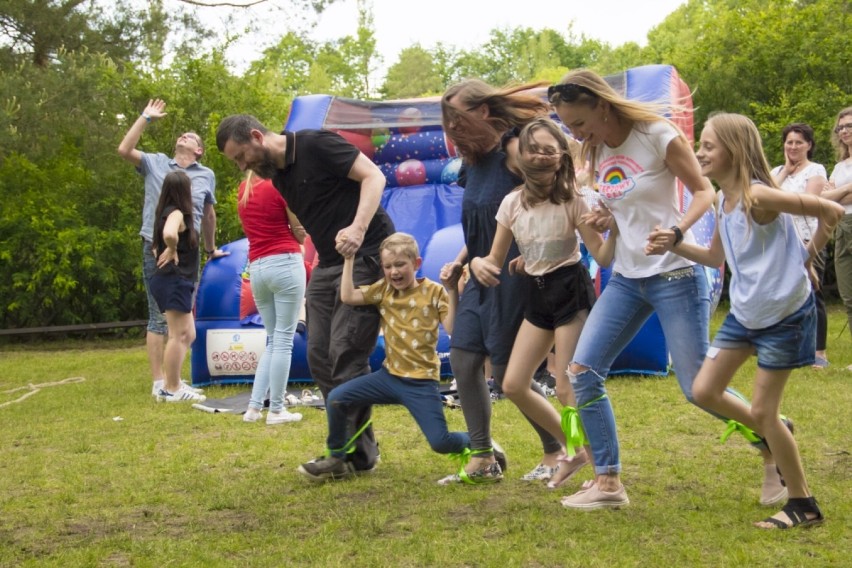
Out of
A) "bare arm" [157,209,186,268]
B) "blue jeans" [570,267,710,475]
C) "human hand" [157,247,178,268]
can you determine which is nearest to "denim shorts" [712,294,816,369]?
"blue jeans" [570,267,710,475]

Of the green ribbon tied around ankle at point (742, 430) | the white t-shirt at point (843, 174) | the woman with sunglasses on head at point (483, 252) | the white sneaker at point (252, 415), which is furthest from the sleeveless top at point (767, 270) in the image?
the white t-shirt at point (843, 174)

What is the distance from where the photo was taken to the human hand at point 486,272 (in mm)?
4168

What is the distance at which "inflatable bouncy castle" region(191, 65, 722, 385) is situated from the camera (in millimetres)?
7906

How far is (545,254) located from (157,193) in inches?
193

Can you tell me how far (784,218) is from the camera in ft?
11.8

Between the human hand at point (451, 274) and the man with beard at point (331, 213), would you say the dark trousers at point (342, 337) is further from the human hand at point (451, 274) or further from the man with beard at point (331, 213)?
the human hand at point (451, 274)

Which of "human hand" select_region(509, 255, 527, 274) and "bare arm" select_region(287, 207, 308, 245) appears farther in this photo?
"bare arm" select_region(287, 207, 308, 245)

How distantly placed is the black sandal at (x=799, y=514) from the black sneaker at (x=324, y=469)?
6.44 feet

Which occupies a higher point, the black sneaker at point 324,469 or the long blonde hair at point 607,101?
the long blonde hair at point 607,101

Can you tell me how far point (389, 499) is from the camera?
4.35 meters

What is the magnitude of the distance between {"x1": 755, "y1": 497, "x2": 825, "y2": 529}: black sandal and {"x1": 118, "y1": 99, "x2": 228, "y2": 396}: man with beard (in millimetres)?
5175

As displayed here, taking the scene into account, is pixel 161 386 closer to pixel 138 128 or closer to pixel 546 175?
pixel 138 128

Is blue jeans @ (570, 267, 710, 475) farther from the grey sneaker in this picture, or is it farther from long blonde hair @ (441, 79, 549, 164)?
long blonde hair @ (441, 79, 549, 164)

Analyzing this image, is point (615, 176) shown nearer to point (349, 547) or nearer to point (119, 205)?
point (349, 547)
